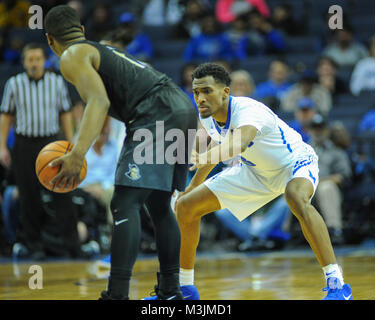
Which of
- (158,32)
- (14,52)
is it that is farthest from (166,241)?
(158,32)

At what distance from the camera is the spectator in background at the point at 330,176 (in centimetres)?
770

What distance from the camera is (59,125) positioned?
295 inches

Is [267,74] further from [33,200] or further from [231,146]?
[231,146]

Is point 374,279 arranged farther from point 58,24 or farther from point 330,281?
point 58,24

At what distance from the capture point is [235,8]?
11125 millimetres

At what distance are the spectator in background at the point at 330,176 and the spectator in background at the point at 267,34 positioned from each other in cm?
240


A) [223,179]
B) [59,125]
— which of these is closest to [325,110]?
[59,125]

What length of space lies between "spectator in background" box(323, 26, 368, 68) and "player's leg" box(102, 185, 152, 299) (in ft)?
22.7

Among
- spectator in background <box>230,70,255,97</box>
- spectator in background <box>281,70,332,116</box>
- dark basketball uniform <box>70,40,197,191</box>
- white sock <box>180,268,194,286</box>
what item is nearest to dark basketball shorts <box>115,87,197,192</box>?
dark basketball uniform <box>70,40,197,191</box>

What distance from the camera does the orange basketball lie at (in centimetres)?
347

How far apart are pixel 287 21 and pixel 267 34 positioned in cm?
59

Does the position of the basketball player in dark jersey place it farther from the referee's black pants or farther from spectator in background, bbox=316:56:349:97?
spectator in background, bbox=316:56:349:97

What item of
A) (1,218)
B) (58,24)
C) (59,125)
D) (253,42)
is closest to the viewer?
(58,24)
